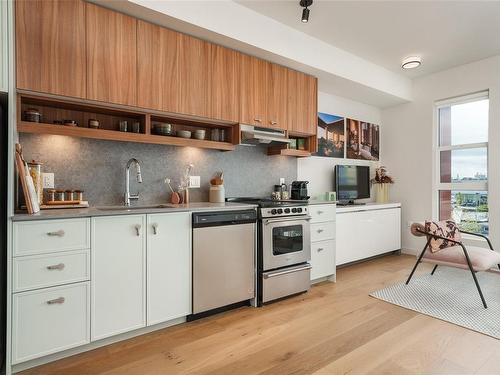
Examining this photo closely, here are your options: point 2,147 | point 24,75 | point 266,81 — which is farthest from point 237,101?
point 2,147

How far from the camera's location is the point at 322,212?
340cm

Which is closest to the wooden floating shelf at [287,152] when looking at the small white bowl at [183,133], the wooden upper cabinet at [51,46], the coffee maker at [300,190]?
the coffee maker at [300,190]

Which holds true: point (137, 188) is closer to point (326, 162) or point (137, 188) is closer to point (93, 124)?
point (93, 124)

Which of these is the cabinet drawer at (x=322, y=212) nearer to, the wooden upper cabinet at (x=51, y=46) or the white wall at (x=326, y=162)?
the white wall at (x=326, y=162)

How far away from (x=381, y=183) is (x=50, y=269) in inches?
186

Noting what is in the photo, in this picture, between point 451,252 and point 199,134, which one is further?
point 451,252

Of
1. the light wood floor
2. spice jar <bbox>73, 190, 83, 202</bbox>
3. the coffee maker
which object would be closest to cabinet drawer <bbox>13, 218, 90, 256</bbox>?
spice jar <bbox>73, 190, 83, 202</bbox>

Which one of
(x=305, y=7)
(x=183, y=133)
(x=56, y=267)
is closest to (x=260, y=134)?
(x=183, y=133)

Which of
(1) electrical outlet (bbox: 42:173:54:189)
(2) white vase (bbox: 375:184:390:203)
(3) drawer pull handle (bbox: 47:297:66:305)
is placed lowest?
(3) drawer pull handle (bbox: 47:297:66:305)

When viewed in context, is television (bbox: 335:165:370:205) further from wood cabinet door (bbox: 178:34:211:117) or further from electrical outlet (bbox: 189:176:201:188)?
wood cabinet door (bbox: 178:34:211:117)

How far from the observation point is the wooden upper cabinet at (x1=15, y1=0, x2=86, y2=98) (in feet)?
6.41

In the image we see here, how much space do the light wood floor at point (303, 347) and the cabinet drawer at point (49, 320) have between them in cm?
14

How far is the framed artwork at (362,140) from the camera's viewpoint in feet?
15.7

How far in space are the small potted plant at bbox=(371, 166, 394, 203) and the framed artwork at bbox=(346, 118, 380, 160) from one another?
12.3 inches
